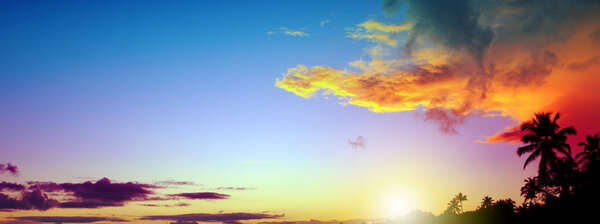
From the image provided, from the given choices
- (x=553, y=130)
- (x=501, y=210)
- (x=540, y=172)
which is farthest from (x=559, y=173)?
(x=501, y=210)

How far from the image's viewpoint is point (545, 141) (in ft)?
156

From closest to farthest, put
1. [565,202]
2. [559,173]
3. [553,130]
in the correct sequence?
[565,202] → [559,173] → [553,130]

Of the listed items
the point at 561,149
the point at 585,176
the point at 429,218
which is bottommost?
the point at 429,218

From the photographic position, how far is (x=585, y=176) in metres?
41.6

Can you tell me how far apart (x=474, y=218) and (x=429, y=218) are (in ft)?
142

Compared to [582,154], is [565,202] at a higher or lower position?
lower

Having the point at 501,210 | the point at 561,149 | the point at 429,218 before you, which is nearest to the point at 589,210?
the point at 561,149

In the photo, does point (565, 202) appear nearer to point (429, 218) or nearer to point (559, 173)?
point (559, 173)

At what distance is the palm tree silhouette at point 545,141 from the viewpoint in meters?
46.8

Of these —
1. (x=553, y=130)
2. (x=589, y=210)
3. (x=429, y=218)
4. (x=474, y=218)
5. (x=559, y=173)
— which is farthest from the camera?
(x=429, y=218)

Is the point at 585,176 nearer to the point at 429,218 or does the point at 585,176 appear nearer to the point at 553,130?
the point at 553,130

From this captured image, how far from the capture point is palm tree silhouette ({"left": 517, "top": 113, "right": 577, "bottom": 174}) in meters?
46.8

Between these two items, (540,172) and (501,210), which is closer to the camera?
(540,172)

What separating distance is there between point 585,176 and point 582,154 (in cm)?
939
